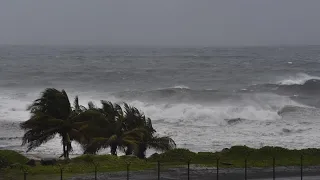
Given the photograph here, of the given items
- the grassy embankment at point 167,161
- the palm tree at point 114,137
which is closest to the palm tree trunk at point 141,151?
the palm tree at point 114,137

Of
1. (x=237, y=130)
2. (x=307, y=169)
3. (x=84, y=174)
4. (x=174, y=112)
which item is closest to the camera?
(x=84, y=174)

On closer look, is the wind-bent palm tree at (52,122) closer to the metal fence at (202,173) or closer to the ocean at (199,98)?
the metal fence at (202,173)

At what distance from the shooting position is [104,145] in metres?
24.5

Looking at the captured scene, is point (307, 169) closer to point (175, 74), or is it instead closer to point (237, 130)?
point (237, 130)

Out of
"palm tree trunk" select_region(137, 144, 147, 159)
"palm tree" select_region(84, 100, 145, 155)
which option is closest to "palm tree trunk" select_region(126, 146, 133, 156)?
"palm tree" select_region(84, 100, 145, 155)

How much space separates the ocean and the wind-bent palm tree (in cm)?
485

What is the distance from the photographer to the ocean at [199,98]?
35.8m

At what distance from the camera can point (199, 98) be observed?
208 ft

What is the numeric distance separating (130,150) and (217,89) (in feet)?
158

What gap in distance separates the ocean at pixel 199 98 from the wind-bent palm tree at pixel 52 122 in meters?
4.85

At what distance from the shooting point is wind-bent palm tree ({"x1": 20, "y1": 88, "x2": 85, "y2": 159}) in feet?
81.8

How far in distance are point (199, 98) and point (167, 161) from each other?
40796 mm

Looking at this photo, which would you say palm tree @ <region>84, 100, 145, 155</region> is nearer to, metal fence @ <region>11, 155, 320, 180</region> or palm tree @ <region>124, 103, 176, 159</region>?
palm tree @ <region>124, 103, 176, 159</region>

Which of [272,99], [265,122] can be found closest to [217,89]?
[272,99]
